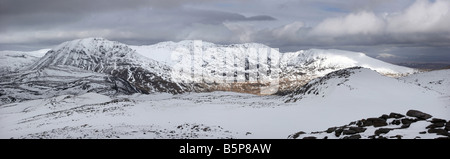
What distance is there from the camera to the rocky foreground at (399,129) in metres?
15.9

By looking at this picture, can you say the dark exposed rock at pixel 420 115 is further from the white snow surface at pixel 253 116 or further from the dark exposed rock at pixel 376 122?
the white snow surface at pixel 253 116

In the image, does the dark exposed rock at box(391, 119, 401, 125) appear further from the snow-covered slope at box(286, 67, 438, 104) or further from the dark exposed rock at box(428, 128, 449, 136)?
the snow-covered slope at box(286, 67, 438, 104)

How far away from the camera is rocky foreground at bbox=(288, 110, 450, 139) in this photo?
15893 millimetres

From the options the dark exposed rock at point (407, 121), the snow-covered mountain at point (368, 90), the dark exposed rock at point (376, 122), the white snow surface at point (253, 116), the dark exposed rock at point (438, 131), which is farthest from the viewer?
the snow-covered mountain at point (368, 90)

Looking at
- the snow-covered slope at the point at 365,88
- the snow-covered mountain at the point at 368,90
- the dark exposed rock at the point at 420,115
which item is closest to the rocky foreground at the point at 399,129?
the dark exposed rock at the point at 420,115

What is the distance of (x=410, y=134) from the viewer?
1641cm

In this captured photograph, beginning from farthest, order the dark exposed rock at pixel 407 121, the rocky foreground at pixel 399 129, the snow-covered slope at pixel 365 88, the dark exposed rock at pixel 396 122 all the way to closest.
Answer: the snow-covered slope at pixel 365 88 → the dark exposed rock at pixel 396 122 → the dark exposed rock at pixel 407 121 → the rocky foreground at pixel 399 129

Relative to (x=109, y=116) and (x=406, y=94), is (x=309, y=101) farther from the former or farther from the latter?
(x=109, y=116)

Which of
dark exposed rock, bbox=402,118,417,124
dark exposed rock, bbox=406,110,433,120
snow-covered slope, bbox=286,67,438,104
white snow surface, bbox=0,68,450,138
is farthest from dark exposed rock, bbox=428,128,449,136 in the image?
snow-covered slope, bbox=286,67,438,104

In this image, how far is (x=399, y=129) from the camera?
18.2m

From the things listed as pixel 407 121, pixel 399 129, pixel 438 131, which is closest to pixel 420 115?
pixel 407 121
